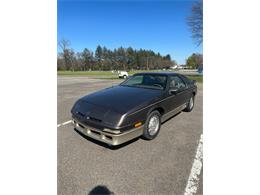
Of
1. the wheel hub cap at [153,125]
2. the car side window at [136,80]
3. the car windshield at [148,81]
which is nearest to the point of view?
the wheel hub cap at [153,125]

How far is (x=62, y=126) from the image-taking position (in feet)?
14.1

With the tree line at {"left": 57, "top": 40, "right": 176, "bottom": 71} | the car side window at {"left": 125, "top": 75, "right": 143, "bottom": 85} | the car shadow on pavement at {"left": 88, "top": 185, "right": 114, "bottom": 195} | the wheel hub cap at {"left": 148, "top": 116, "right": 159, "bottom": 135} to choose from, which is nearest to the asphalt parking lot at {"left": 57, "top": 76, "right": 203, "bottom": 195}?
the car shadow on pavement at {"left": 88, "top": 185, "right": 114, "bottom": 195}

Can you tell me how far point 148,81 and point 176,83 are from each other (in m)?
0.84

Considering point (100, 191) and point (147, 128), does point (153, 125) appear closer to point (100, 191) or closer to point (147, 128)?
point (147, 128)

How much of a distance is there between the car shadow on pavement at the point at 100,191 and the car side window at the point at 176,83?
2841 millimetres

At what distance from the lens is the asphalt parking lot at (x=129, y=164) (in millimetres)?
2199

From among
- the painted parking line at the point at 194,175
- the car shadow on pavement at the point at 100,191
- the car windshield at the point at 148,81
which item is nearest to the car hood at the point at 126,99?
the car windshield at the point at 148,81

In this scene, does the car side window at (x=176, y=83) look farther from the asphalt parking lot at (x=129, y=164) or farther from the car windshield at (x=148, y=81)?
the asphalt parking lot at (x=129, y=164)

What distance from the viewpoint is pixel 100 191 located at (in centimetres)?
215

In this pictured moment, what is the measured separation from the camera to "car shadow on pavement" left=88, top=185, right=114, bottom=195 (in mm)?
2121

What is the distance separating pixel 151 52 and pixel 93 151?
101689mm

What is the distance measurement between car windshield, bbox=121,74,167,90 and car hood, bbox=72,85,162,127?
12.6 inches
